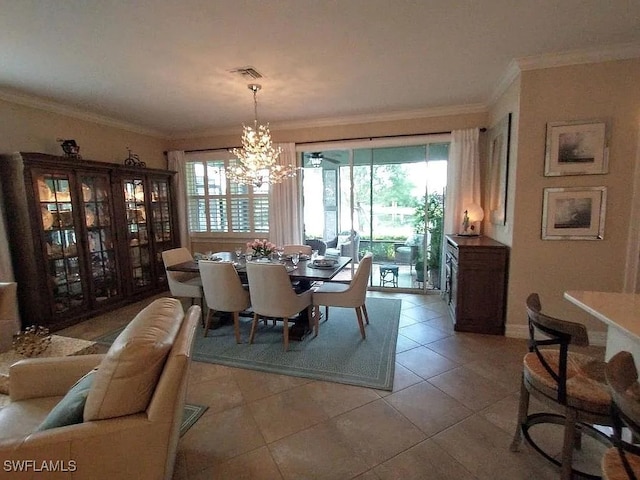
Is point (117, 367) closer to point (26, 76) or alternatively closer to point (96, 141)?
point (26, 76)

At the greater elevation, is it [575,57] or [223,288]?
[575,57]

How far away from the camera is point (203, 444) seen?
188 centimetres

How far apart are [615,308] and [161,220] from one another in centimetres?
558

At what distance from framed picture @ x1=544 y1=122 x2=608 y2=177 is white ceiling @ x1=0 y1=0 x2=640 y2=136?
2.14 feet

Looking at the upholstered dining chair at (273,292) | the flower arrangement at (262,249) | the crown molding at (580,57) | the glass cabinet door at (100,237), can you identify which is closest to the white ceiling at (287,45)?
the crown molding at (580,57)

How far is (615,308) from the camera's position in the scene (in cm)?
151

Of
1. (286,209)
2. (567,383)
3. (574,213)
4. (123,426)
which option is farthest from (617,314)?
(286,209)

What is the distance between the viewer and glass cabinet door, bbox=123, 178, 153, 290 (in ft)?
15.1

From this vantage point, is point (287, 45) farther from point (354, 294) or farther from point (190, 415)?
point (190, 415)

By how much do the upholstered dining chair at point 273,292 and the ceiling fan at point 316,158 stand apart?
2.67 meters

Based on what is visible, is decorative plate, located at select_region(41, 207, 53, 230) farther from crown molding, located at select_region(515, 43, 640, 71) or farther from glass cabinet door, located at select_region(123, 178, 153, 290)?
crown molding, located at select_region(515, 43, 640, 71)

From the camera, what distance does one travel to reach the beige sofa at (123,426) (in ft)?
3.66

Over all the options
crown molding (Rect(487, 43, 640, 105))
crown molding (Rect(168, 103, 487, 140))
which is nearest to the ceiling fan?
crown molding (Rect(168, 103, 487, 140))

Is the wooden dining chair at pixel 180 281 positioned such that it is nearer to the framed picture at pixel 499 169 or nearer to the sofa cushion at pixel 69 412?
the sofa cushion at pixel 69 412
